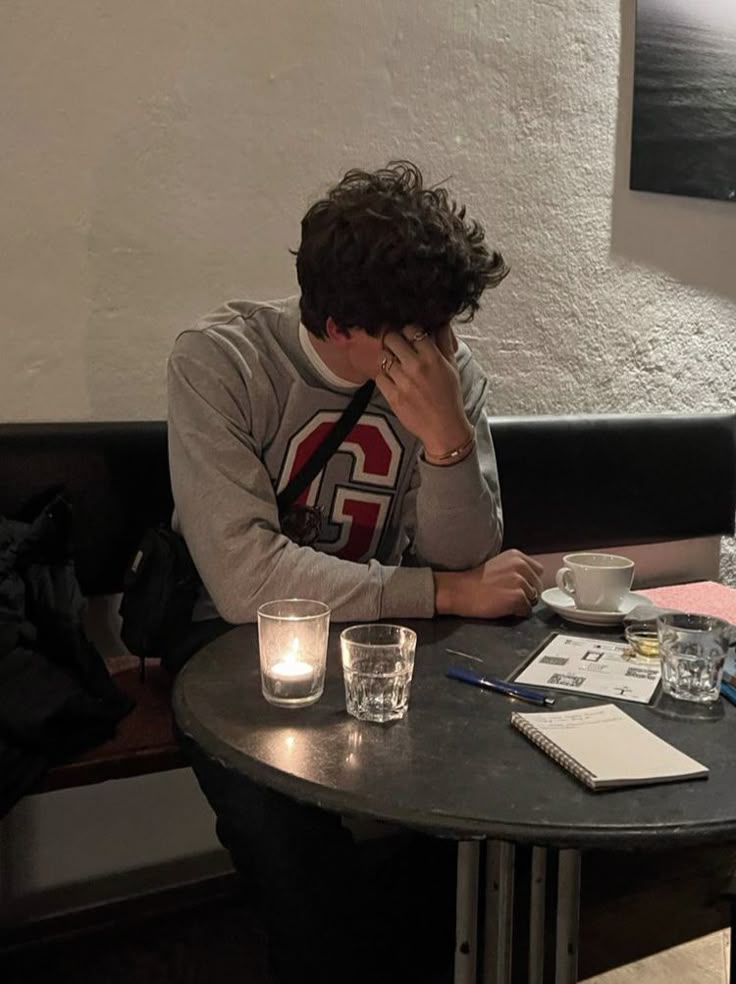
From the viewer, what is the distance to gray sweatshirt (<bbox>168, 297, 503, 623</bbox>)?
1219 mm

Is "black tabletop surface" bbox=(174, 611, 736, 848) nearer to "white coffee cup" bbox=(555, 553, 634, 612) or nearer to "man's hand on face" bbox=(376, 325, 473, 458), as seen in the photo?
"white coffee cup" bbox=(555, 553, 634, 612)

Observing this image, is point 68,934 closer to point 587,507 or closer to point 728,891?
point 728,891

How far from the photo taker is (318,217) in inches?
52.2

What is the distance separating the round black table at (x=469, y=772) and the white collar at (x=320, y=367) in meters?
0.46

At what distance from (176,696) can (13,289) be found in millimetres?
951

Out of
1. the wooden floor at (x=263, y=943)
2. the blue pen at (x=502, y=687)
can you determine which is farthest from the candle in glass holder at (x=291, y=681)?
the wooden floor at (x=263, y=943)

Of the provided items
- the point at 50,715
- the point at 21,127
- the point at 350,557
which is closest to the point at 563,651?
the point at 350,557

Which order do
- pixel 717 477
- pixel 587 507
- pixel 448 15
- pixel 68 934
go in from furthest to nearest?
pixel 717 477 < pixel 587 507 < pixel 448 15 < pixel 68 934

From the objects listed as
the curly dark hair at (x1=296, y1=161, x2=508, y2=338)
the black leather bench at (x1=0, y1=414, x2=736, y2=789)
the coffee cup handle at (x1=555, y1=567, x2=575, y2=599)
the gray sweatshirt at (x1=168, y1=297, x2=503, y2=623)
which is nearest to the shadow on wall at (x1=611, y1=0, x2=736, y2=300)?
the black leather bench at (x1=0, y1=414, x2=736, y2=789)

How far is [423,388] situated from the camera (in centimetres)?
129

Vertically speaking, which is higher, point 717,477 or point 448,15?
point 448,15

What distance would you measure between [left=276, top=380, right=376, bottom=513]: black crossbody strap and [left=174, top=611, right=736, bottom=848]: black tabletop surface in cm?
38

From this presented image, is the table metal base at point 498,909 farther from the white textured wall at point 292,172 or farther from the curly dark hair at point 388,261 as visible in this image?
the white textured wall at point 292,172

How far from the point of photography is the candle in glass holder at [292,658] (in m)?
0.92
